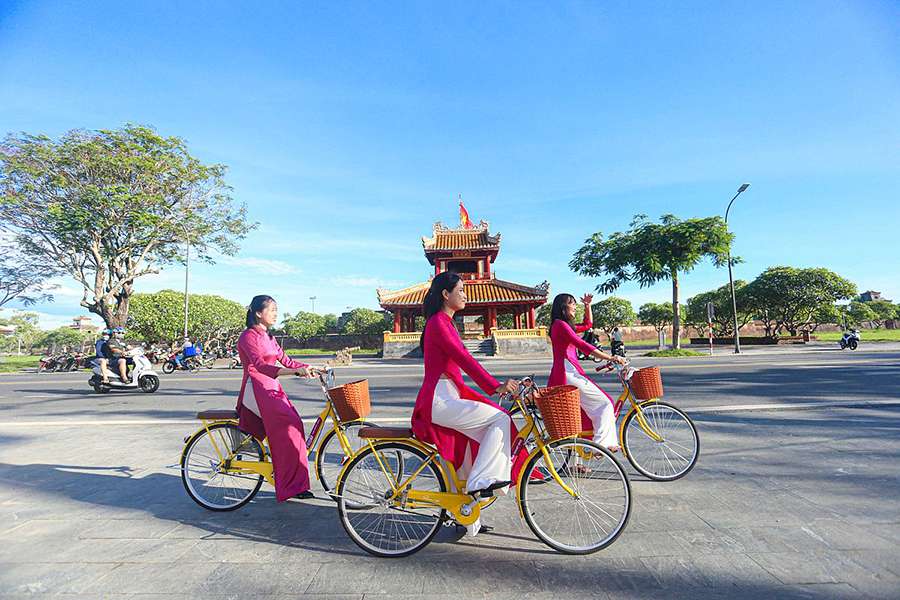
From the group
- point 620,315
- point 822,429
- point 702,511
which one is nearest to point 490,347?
point 822,429

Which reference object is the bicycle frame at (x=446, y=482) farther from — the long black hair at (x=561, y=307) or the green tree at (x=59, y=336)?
the green tree at (x=59, y=336)

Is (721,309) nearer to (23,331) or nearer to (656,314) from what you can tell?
(656,314)

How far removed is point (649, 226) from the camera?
23.3 meters

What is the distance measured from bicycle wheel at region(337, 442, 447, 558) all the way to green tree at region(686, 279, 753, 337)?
4104cm

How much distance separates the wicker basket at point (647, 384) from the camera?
391 cm

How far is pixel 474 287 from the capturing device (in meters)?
32.3

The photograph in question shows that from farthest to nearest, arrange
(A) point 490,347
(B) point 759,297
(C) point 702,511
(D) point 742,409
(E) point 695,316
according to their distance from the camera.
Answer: (E) point 695,316 → (B) point 759,297 → (A) point 490,347 → (D) point 742,409 → (C) point 702,511

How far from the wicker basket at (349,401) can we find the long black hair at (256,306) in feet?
2.65

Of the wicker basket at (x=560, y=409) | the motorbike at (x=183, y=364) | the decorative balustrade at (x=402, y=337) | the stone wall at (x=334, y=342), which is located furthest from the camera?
the stone wall at (x=334, y=342)

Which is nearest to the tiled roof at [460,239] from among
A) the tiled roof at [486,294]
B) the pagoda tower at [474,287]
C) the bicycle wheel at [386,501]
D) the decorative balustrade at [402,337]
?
the pagoda tower at [474,287]

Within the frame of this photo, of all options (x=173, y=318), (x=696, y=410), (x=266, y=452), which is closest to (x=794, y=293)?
(x=696, y=410)

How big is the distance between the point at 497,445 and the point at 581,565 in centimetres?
78

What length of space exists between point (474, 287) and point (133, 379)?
23.5m

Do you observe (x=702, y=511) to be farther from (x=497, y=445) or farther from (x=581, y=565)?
(x=497, y=445)
